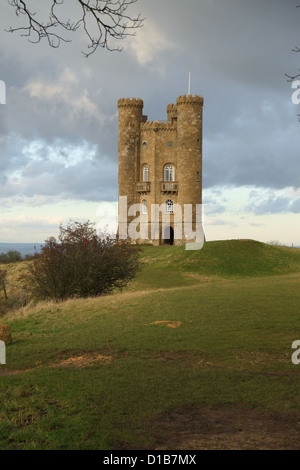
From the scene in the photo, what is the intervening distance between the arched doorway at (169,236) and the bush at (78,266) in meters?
33.3

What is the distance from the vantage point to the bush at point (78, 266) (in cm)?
2520

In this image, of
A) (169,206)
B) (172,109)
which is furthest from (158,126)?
(169,206)

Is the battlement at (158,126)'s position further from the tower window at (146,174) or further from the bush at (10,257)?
the bush at (10,257)

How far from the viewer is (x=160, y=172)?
61406mm

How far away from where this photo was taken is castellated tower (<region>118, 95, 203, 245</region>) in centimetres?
5981

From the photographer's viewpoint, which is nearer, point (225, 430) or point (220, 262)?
point (225, 430)

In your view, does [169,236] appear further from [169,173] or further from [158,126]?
[158,126]

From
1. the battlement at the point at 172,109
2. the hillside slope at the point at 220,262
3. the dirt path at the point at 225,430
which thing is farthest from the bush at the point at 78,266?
the battlement at the point at 172,109

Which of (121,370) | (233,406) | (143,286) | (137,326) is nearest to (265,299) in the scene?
(137,326)

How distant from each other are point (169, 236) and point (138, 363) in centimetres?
5054

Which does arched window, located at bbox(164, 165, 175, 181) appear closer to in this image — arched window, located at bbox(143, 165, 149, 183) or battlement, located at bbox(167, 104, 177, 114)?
arched window, located at bbox(143, 165, 149, 183)

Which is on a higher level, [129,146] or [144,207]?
[129,146]

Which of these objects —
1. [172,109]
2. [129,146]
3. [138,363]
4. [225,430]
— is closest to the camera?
[225,430]

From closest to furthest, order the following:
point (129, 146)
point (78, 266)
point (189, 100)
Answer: point (78, 266), point (189, 100), point (129, 146)
